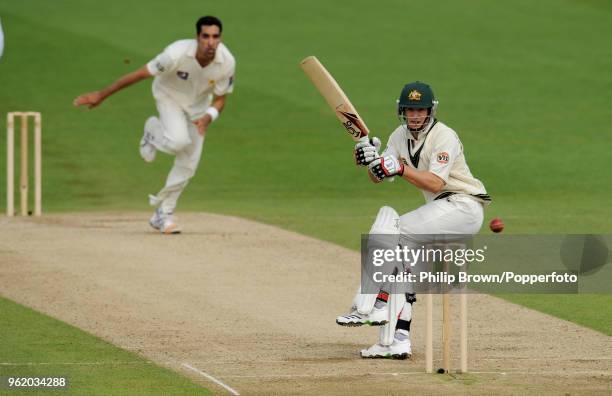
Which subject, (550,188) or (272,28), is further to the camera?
(272,28)

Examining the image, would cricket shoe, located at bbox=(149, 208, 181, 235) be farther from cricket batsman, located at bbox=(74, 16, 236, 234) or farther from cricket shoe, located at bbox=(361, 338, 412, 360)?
cricket shoe, located at bbox=(361, 338, 412, 360)

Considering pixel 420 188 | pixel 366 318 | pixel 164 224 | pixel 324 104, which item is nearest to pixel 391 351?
pixel 366 318

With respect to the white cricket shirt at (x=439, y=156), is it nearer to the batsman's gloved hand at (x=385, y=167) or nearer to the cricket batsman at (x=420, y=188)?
the cricket batsman at (x=420, y=188)

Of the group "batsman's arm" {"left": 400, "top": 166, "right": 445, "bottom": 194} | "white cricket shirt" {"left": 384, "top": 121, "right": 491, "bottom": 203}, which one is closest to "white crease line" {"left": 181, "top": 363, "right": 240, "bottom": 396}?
"batsman's arm" {"left": 400, "top": 166, "right": 445, "bottom": 194}

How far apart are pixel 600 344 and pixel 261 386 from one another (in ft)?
8.81

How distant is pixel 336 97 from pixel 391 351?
5.87 feet

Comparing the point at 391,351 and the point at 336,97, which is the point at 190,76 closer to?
the point at 336,97

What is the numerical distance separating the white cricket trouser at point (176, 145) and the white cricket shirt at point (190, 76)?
12cm

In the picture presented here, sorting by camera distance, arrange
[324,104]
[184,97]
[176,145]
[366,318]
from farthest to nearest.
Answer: [324,104], [184,97], [176,145], [366,318]

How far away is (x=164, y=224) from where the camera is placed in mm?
14531

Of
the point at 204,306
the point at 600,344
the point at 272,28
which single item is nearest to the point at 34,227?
the point at 204,306

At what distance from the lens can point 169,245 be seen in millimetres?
13797

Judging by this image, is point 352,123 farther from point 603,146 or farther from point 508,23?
point 508,23

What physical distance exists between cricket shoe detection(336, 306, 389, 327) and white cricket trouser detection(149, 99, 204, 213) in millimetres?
5848
